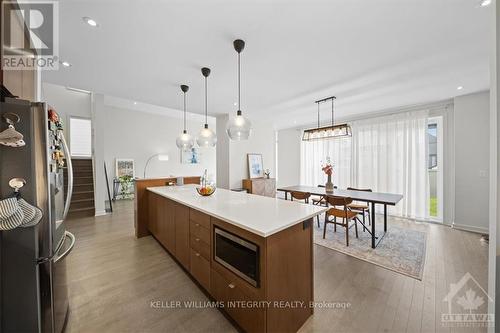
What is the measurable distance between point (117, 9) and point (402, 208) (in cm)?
620

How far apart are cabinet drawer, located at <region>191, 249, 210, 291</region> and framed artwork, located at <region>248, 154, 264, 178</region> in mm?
3894

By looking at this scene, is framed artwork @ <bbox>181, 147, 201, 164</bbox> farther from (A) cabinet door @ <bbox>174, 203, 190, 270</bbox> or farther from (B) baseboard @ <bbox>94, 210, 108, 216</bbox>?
(A) cabinet door @ <bbox>174, 203, 190, 270</bbox>

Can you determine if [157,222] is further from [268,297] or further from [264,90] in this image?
[264,90]

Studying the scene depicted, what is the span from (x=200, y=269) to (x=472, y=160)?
17.2ft

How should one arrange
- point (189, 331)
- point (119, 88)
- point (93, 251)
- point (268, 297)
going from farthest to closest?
point (119, 88)
point (93, 251)
point (189, 331)
point (268, 297)

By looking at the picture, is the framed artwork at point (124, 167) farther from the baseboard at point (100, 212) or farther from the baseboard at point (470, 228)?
the baseboard at point (470, 228)

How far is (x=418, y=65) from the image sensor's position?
2.58 meters

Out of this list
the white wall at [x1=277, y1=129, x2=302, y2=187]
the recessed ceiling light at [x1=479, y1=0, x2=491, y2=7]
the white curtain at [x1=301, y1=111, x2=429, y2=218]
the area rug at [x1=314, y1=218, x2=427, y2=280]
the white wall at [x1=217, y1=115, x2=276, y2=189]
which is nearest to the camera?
the recessed ceiling light at [x1=479, y1=0, x2=491, y2=7]

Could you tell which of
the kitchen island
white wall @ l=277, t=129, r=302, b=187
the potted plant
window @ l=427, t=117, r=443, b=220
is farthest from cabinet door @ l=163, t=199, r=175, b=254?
window @ l=427, t=117, r=443, b=220

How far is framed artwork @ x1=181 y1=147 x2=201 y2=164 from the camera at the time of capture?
8.00 metres

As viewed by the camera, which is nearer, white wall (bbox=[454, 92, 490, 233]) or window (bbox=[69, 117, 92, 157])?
white wall (bbox=[454, 92, 490, 233])

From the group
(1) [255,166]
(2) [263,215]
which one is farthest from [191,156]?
(2) [263,215]

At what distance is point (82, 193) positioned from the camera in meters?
4.76

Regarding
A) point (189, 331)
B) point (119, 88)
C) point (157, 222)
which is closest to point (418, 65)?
point (189, 331)
